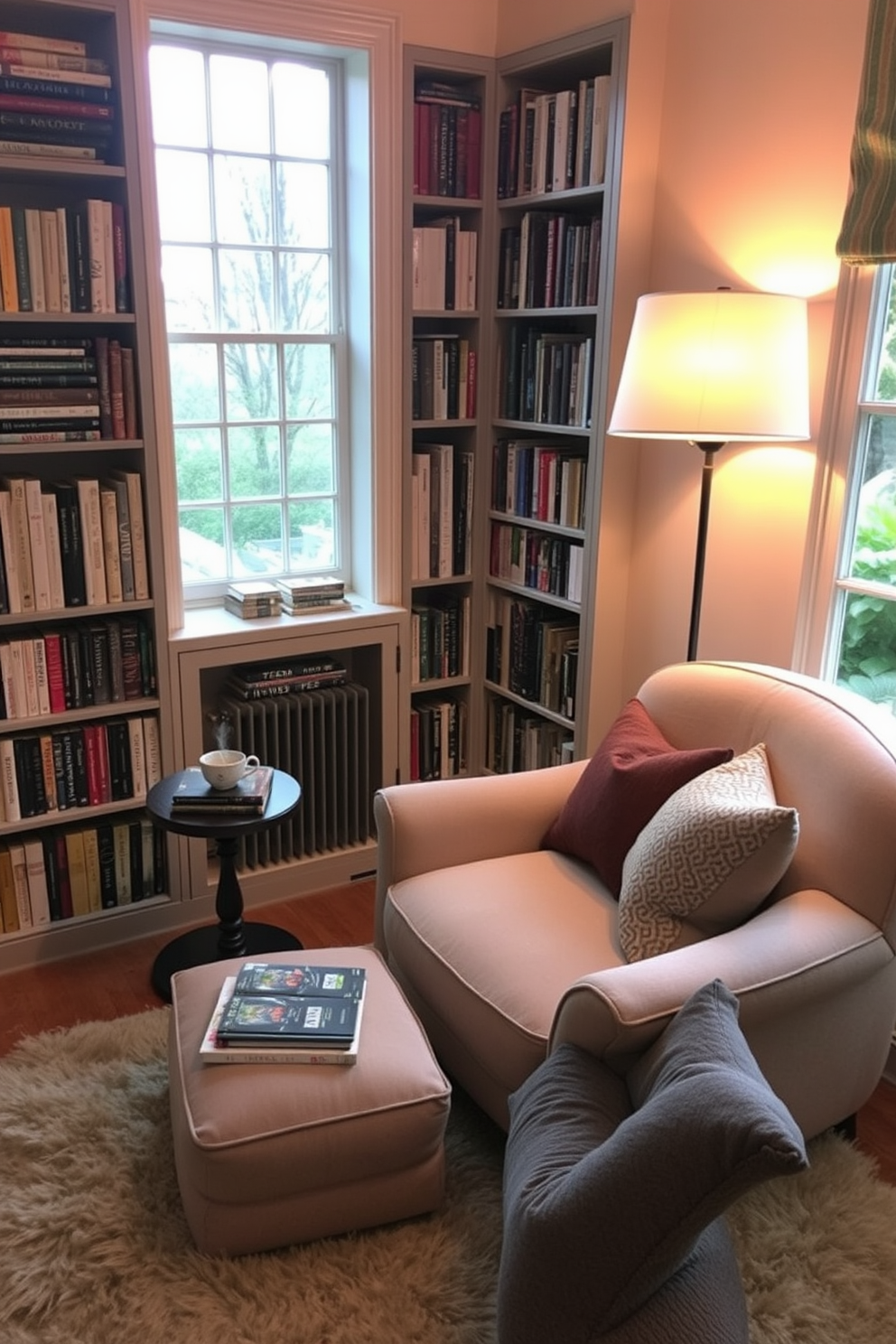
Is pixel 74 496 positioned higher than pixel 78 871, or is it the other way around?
pixel 74 496

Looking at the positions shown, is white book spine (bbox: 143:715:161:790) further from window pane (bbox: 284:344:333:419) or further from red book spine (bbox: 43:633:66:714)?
window pane (bbox: 284:344:333:419)

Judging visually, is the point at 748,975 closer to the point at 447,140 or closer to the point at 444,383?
the point at 444,383

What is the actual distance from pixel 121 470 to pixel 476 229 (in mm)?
1228

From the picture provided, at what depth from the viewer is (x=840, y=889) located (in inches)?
74.2

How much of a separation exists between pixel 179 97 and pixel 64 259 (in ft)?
2.13

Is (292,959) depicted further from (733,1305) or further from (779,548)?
(779,548)

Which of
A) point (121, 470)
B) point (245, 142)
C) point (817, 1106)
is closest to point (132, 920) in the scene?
point (121, 470)

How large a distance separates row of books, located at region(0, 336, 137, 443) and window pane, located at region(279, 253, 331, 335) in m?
0.58

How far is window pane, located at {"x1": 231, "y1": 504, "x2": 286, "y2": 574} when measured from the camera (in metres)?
3.04

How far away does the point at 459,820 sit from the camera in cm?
228

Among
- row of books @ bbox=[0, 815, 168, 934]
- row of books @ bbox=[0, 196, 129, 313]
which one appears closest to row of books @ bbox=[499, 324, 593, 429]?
row of books @ bbox=[0, 196, 129, 313]

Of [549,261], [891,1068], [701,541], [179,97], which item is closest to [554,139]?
[549,261]

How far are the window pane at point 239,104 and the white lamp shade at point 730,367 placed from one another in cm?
130

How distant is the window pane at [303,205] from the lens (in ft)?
9.52
